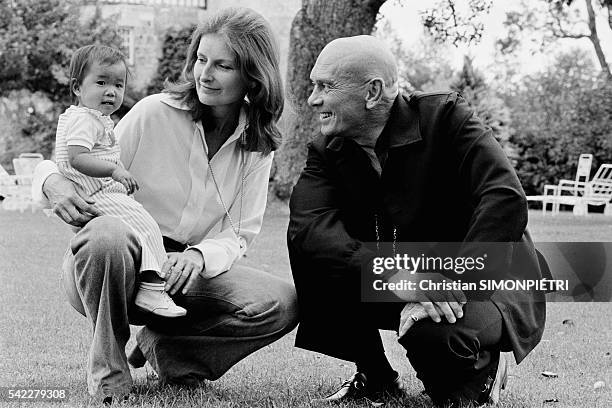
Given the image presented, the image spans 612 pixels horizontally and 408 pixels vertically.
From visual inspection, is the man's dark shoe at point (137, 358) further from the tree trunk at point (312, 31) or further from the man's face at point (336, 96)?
the tree trunk at point (312, 31)

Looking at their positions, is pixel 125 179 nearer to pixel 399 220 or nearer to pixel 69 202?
pixel 69 202

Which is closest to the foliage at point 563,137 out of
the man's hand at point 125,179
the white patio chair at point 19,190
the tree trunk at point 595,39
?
A: the tree trunk at point 595,39

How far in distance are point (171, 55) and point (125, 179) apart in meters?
21.2

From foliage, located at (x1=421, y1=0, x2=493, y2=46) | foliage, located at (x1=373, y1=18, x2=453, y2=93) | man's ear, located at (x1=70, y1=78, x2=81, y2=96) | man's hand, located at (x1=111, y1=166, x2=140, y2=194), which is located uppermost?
man's ear, located at (x1=70, y1=78, x2=81, y2=96)

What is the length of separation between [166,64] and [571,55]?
13.7 metres

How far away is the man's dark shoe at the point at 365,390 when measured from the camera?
330 cm

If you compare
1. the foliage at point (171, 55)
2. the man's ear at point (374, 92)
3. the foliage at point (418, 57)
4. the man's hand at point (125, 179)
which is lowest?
the foliage at point (418, 57)

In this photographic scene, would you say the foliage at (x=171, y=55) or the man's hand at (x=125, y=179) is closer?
the man's hand at (x=125, y=179)

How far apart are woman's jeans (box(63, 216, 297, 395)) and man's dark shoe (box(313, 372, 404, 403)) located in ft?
0.98

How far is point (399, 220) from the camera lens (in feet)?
10.4

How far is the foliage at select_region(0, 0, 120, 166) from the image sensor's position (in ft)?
70.6

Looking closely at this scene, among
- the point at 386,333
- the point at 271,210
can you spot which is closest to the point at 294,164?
the point at 271,210

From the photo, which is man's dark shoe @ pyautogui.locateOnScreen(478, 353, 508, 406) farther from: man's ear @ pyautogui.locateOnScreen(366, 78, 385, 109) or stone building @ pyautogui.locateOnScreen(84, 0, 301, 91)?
stone building @ pyautogui.locateOnScreen(84, 0, 301, 91)

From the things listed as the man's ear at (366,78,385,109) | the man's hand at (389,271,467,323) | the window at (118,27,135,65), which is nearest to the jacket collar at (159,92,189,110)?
the man's ear at (366,78,385,109)
